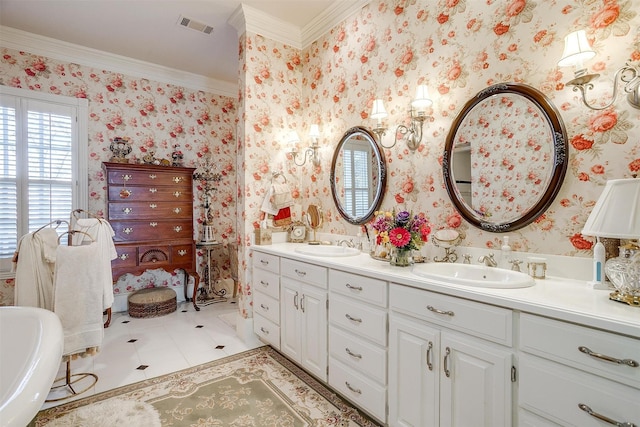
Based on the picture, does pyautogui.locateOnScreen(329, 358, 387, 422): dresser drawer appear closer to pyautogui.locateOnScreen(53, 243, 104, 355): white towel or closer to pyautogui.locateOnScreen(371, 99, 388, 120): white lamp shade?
pyautogui.locateOnScreen(53, 243, 104, 355): white towel

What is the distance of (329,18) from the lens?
3072 millimetres

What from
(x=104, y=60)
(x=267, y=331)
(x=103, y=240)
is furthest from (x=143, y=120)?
(x=267, y=331)

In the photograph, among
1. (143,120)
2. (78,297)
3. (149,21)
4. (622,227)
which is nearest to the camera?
(622,227)

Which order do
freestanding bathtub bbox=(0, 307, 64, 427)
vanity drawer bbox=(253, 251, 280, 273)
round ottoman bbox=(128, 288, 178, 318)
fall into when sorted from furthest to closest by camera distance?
1. round ottoman bbox=(128, 288, 178, 318)
2. vanity drawer bbox=(253, 251, 280, 273)
3. freestanding bathtub bbox=(0, 307, 64, 427)

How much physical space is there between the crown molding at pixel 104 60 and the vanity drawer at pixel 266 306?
325cm

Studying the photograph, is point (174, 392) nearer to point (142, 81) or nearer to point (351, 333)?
point (351, 333)

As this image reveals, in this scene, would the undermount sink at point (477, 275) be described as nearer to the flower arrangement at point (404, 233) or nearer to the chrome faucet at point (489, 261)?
the chrome faucet at point (489, 261)

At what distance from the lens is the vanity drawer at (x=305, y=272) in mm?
2209

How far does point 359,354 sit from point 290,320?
2.59 ft

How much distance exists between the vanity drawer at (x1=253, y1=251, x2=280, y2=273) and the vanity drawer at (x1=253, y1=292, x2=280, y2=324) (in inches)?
10.2

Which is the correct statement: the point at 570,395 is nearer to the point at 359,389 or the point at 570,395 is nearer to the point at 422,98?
the point at 359,389

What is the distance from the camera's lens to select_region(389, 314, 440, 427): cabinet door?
1.52 meters

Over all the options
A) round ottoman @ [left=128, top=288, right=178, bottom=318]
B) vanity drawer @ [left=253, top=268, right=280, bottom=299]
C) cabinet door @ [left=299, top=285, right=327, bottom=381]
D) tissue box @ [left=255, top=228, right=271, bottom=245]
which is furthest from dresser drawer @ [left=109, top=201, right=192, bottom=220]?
cabinet door @ [left=299, top=285, right=327, bottom=381]

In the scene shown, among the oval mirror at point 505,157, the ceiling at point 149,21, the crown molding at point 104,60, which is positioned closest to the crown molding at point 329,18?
the ceiling at point 149,21
